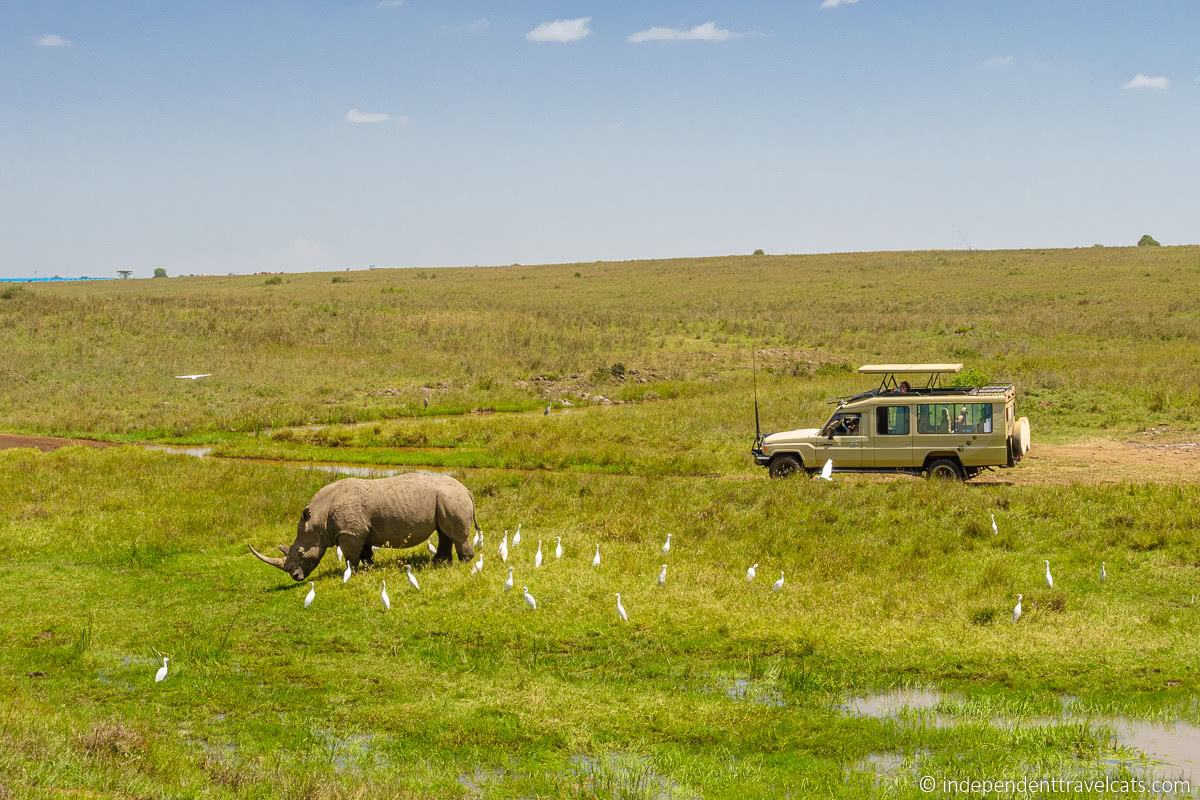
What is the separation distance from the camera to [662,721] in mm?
12609

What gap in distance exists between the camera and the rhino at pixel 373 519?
18688 millimetres

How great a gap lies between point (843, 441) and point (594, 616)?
35.3 ft

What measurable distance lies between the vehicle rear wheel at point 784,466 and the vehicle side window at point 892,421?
1987 mm

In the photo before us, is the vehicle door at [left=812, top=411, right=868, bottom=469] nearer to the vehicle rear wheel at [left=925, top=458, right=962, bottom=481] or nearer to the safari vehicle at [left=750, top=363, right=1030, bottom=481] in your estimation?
the safari vehicle at [left=750, top=363, right=1030, bottom=481]

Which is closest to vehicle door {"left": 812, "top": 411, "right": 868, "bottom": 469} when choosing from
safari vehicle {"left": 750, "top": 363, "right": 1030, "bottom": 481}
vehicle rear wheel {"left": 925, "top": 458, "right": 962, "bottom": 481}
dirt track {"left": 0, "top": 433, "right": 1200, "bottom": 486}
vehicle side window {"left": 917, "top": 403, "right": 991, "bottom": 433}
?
safari vehicle {"left": 750, "top": 363, "right": 1030, "bottom": 481}

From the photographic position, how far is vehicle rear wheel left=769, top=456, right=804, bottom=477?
1016 inches

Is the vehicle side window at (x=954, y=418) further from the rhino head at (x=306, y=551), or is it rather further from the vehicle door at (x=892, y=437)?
the rhino head at (x=306, y=551)

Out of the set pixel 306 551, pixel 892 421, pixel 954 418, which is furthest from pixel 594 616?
pixel 954 418

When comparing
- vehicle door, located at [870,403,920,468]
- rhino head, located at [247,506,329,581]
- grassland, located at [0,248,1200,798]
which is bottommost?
grassland, located at [0,248,1200,798]

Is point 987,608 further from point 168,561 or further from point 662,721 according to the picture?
point 168,561

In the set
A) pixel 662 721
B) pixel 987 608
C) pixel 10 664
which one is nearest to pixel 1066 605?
pixel 987 608

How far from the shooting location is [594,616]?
16.4 metres

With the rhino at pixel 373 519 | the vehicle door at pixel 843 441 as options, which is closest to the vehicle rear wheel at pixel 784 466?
the vehicle door at pixel 843 441

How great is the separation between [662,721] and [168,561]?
465 inches
